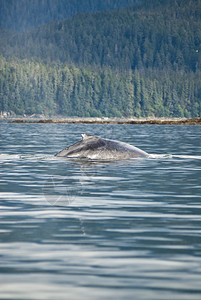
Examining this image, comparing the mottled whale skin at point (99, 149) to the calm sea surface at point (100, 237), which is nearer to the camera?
the calm sea surface at point (100, 237)

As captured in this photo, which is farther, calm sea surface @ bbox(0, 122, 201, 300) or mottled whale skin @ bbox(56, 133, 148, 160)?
mottled whale skin @ bbox(56, 133, 148, 160)

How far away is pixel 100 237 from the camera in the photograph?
47.7 feet

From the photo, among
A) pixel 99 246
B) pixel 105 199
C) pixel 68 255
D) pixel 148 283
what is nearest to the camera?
pixel 148 283

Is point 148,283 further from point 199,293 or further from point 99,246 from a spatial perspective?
point 99,246

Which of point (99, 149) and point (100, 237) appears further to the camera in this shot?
point (99, 149)

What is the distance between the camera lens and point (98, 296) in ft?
33.2

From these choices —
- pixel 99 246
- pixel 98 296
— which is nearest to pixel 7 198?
pixel 99 246

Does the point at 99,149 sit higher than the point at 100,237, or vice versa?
the point at 100,237

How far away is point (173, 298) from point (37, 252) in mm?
3718

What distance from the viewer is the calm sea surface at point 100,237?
35.1ft

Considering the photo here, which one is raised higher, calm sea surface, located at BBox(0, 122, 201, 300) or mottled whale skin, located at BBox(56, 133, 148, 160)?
calm sea surface, located at BBox(0, 122, 201, 300)

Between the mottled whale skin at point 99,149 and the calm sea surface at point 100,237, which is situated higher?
the calm sea surface at point 100,237

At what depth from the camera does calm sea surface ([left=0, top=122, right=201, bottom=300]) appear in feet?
35.1

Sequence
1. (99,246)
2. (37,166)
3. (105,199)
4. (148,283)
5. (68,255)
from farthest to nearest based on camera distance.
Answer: (37,166), (105,199), (99,246), (68,255), (148,283)
